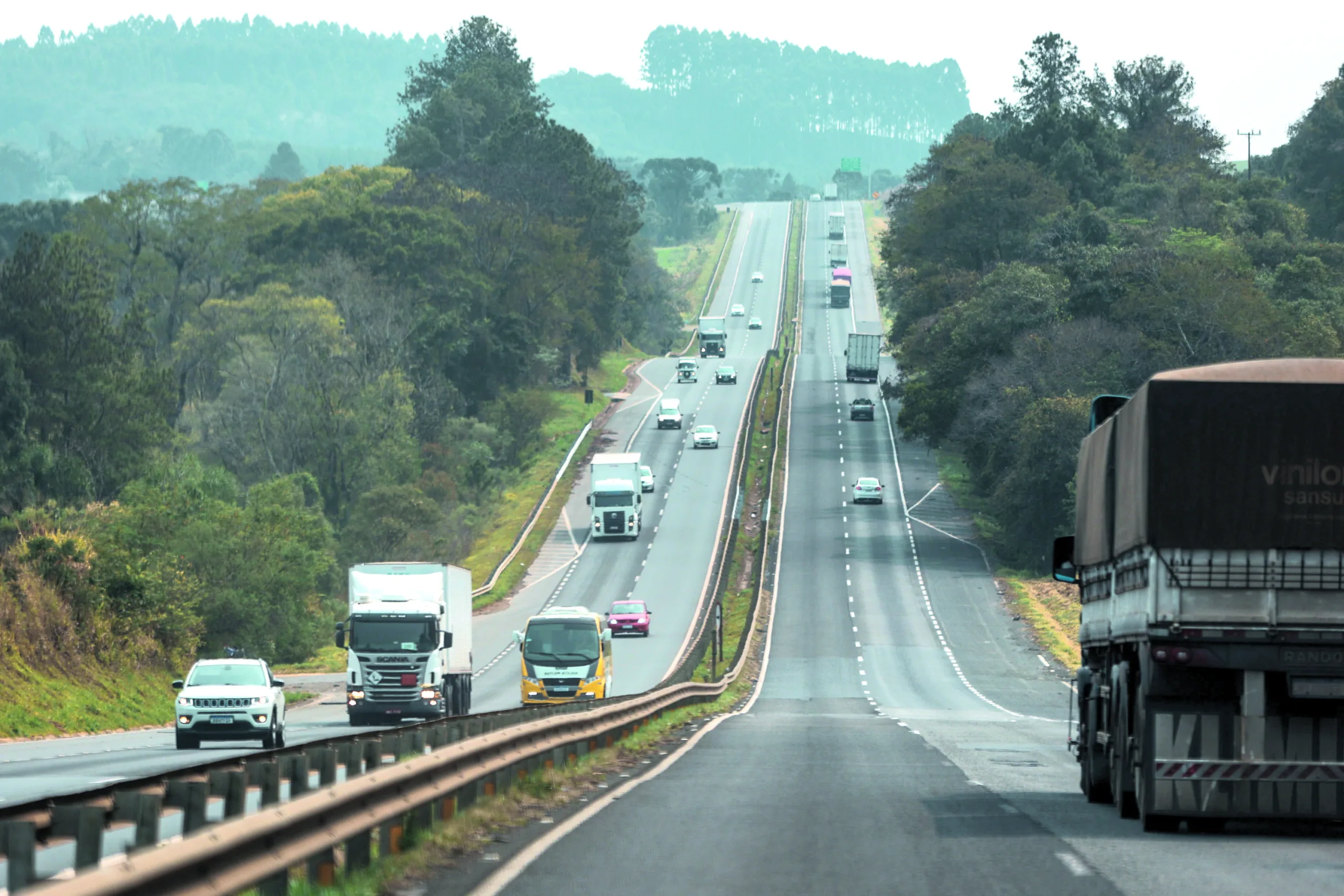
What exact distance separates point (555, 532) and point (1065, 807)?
70.9 meters

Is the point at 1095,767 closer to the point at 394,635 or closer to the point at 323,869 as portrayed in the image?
the point at 323,869

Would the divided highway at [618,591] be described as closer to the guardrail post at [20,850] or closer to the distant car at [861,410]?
the distant car at [861,410]

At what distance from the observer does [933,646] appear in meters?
64.2

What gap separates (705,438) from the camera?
105125mm

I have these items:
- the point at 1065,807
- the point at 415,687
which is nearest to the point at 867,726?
the point at 415,687

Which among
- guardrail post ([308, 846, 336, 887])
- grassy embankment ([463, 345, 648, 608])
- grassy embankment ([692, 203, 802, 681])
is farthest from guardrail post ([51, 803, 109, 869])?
grassy embankment ([463, 345, 648, 608])

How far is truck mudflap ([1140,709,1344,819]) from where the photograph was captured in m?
13.9

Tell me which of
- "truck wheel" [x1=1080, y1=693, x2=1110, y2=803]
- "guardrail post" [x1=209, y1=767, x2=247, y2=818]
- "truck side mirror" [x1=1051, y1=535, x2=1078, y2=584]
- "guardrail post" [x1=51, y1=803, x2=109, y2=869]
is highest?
"truck side mirror" [x1=1051, y1=535, x2=1078, y2=584]

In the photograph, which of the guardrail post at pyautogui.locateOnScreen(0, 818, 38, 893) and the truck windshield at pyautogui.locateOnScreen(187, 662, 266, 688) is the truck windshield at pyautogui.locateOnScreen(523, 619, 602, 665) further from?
the guardrail post at pyautogui.locateOnScreen(0, 818, 38, 893)

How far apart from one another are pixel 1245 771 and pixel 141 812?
9.22 meters

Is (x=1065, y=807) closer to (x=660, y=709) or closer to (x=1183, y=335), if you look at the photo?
(x=660, y=709)

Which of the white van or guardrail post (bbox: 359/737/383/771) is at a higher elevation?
the white van

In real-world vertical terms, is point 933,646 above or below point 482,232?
below

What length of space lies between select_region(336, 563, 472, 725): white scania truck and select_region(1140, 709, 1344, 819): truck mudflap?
27.7 meters
